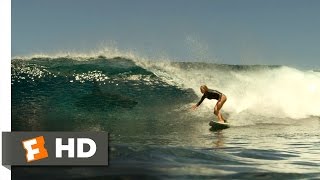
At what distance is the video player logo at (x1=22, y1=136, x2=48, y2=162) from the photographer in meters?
6.30

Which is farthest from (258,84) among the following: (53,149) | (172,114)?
(53,149)

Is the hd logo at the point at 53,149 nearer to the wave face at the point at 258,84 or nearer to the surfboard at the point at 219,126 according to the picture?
the surfboard at the point at 219,126

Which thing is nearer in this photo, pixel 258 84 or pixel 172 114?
pixel 172 114

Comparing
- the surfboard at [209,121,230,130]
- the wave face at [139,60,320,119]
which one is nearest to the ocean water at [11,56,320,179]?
the wave face at [139,60,320,119]

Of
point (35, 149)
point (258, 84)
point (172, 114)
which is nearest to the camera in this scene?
point (35, 149)

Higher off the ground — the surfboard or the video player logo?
the surfboard

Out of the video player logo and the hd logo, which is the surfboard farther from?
the video player logo

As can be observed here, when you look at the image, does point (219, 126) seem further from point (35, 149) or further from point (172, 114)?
point (35, 149)

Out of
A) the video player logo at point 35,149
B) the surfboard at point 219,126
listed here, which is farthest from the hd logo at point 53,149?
the surfboard at point 219,126

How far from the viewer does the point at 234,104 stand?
43.6 feet

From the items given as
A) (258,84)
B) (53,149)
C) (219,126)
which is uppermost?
(258,84)

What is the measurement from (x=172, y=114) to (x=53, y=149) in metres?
5.97

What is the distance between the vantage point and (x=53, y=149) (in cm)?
641

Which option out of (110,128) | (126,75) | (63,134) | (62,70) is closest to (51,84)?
(62,70)
